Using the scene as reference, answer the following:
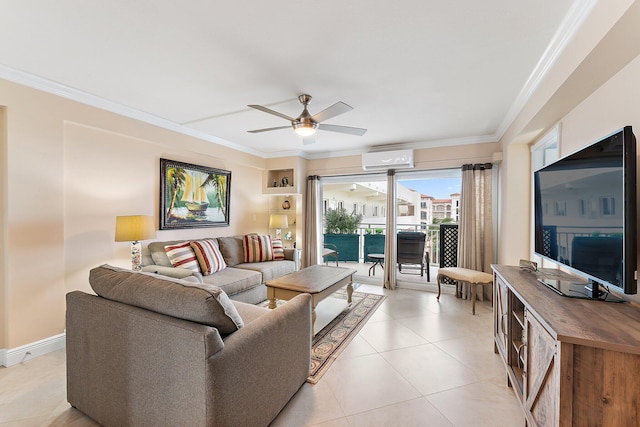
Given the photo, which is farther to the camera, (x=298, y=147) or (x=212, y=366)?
(x=298, y=147)

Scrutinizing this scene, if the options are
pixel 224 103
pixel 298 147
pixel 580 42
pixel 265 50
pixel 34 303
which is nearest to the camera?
pixel 580 42

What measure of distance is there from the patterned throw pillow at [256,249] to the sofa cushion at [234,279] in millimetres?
430

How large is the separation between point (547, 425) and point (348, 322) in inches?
79.7

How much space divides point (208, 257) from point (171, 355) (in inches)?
90.2

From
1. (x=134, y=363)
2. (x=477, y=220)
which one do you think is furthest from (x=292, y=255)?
(x=134, y=363)

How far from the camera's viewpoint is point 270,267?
3.87 meters

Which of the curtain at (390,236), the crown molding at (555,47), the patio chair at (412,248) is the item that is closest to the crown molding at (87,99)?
the curtain at (390,236)

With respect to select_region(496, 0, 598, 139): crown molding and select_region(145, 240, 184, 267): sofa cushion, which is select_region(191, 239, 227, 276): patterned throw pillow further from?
select_region(496, 0, 598, 139): crown molding

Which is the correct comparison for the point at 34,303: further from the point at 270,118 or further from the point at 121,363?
the point at 270,118

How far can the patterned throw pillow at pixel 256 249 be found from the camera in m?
4.15

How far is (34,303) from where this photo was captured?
235cm

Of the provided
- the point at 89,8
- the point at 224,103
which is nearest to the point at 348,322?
the point at 224,103

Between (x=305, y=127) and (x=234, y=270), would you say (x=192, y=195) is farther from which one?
(x=305, y=127)

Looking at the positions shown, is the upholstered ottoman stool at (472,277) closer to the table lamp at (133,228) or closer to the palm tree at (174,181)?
the table lamp at (133,228)
